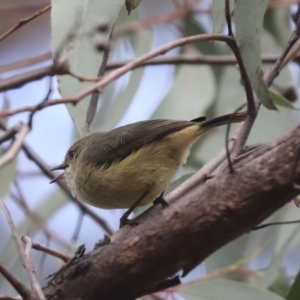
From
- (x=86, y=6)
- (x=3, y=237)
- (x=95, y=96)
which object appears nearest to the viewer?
(x=95, y=96)

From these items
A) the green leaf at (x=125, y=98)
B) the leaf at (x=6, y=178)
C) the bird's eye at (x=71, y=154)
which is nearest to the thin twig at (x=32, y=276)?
the leaf at (x=6, y=178)

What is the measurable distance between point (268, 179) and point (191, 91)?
1.92 meters

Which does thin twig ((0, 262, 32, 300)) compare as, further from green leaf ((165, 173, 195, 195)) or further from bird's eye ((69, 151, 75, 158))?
bird's eye ((69, 151, 75, 158))

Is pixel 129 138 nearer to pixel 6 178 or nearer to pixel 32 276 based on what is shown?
pixel 6 178

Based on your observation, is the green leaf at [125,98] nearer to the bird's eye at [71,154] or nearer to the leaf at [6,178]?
the bird's eye at [71,154]

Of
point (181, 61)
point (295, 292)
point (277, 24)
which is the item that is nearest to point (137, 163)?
point (181, 61)

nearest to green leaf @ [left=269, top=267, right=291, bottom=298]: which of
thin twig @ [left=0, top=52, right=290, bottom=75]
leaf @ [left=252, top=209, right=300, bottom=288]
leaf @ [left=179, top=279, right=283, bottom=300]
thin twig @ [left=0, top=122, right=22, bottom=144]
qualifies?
leaf @ [left=252, top=209, right=300, bottom=288]

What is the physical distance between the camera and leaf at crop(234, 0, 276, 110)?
131 centimetres

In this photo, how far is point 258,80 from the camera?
1307 mm

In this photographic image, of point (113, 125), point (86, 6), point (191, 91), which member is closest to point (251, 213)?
point (86, 6)

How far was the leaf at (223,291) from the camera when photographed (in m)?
1.83

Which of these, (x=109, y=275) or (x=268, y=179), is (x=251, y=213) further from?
(x=109, y=275)

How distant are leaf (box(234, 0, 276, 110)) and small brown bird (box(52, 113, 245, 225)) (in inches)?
23.5

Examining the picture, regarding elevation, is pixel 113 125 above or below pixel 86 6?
below
